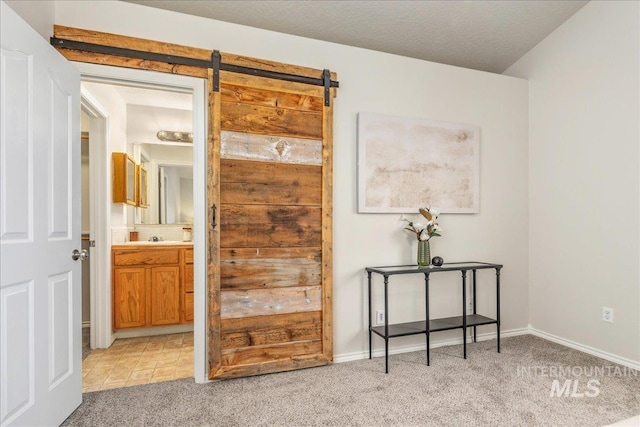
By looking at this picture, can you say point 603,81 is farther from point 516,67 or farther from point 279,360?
point 279,360

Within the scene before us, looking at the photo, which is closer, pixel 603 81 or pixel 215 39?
pixel 215 39

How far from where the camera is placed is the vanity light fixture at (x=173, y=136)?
444cm

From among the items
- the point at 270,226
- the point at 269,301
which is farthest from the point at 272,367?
the point at 270,226

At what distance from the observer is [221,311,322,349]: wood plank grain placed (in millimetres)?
2652

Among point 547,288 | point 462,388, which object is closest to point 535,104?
point 547,288

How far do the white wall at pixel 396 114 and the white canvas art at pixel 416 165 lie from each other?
9cm

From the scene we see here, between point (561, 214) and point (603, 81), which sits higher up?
point (603, 81)

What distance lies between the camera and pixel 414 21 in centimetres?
309

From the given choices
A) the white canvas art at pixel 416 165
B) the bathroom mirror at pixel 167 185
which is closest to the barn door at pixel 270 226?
the white canvas art at pixel 416 165

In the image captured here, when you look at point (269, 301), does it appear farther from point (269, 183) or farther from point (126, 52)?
point (126, 52)

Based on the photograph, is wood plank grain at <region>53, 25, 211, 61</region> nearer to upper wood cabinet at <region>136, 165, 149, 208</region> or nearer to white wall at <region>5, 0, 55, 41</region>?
white wall at <region>5, 0, 55, 41</region>

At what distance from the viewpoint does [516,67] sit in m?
3.84

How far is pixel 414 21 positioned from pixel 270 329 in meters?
2.72

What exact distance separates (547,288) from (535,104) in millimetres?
1786
